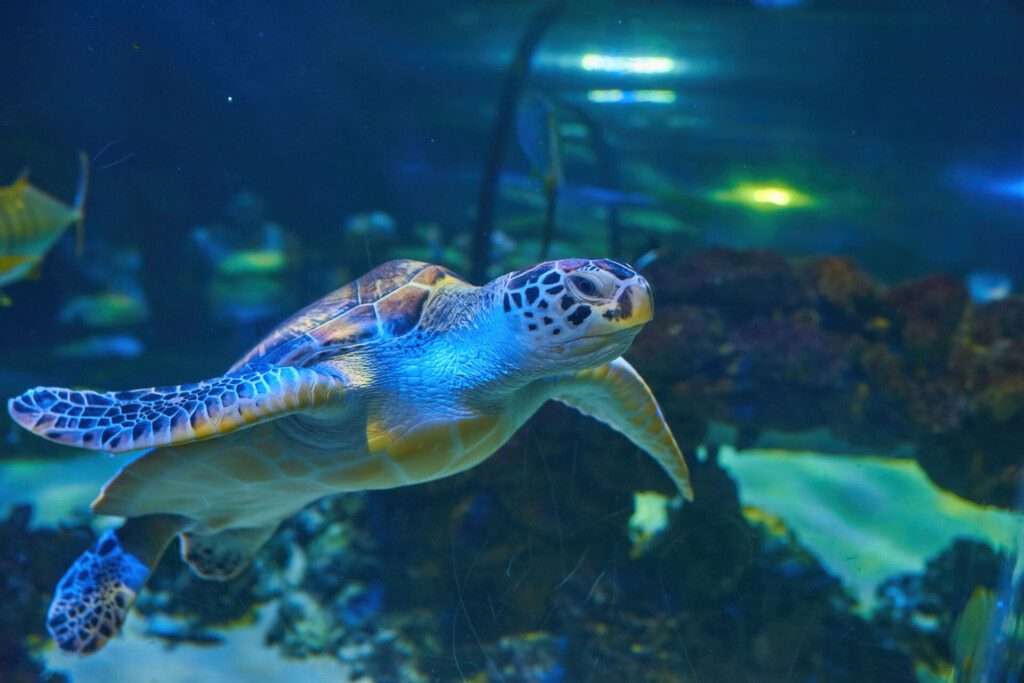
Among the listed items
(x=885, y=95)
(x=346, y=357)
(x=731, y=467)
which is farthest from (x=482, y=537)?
(x=885, y=95)

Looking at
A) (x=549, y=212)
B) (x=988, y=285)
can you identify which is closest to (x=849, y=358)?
(x=549, y=212)

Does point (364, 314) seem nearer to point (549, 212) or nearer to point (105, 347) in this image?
point (549, 212)

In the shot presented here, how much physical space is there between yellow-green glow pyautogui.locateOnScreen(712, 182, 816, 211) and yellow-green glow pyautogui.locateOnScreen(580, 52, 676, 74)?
7.70 ft

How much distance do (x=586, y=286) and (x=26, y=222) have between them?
2943mm

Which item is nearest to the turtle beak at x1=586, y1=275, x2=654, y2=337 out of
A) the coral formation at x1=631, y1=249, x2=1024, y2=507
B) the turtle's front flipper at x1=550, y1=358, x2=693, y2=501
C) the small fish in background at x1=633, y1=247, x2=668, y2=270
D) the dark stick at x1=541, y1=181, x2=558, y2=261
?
the turtle's front flipper at x1=550, y1=358, x2=693, y2=501

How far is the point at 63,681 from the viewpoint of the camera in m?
2.49

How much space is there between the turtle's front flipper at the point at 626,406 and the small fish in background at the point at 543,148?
95cm

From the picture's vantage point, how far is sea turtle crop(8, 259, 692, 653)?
169cm

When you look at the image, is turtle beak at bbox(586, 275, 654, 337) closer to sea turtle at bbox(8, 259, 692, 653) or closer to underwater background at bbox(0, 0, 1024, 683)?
sea turtle at bbox(8, 259, 692, 653)

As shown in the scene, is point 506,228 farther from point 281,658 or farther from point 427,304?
point 281,658

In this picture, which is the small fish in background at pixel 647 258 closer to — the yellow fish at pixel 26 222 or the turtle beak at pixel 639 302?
the turtle beak at pixel 639 302

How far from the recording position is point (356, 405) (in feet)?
6.64

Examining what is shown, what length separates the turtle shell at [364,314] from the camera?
2.10 metres

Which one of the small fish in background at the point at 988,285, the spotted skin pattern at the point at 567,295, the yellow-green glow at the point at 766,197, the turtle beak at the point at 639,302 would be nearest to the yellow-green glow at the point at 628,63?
the yellow-green glow at the point at 766,197
